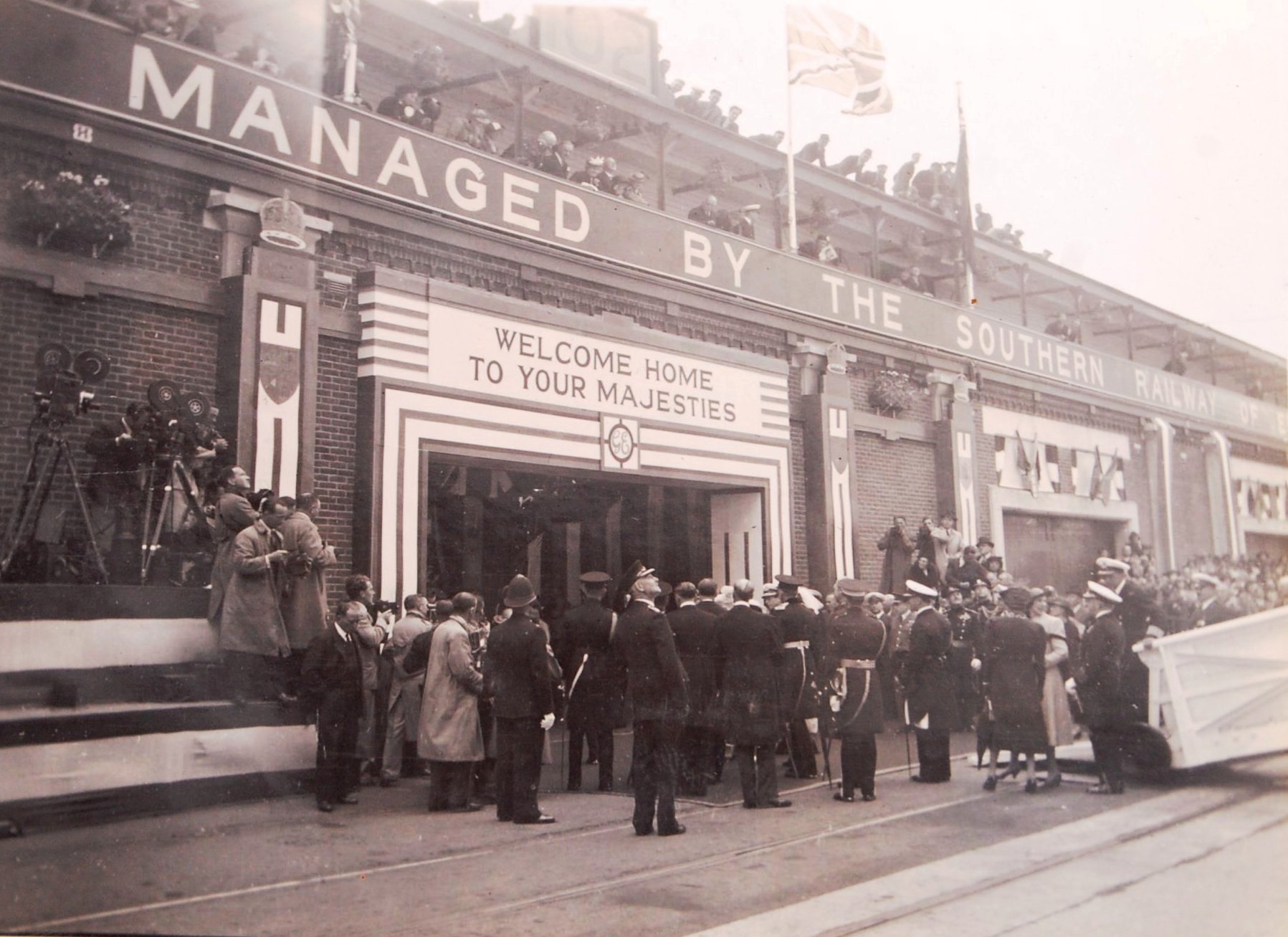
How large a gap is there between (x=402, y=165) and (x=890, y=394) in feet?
29.6

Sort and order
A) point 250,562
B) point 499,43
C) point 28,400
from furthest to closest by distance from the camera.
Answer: point 499,43, point 28,400, point 250,562

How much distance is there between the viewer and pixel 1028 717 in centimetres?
870

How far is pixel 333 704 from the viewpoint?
7.82 m

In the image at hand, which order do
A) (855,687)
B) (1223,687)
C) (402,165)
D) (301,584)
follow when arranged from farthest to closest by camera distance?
(402,165), (1223,687), (855,687), (301,584)

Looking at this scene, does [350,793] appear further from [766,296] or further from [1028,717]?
[766,296]

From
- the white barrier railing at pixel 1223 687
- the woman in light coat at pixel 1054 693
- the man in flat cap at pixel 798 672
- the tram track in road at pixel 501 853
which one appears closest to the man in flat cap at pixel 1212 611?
the white barrier railing at pixel 1223 687

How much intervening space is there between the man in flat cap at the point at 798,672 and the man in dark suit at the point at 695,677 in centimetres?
59

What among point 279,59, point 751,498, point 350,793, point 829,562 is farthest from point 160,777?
point 829,562

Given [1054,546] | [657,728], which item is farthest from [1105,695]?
[1054,546]

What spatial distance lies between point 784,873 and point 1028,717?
11.8 ft

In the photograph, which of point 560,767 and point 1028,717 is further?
point 560,767

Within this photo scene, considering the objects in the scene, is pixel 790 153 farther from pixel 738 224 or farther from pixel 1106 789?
pixel 1106 789

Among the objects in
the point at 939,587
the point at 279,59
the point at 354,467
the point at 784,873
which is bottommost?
the point at 784,873

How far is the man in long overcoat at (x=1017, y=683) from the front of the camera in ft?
28.5
